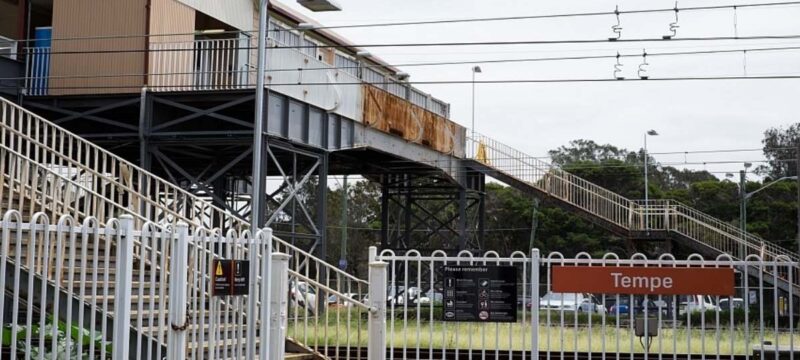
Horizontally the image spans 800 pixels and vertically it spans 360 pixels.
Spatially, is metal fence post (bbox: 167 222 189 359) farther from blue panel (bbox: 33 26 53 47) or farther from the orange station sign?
blue panel (bbox: 33 26 53 47)

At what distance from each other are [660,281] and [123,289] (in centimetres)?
670

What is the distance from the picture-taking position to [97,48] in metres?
24.2

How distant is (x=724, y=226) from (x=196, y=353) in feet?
96.7

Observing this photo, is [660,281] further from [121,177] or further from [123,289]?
[121,177]

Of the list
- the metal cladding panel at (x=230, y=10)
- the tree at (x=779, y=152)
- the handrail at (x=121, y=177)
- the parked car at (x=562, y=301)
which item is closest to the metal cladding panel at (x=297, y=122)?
the metal cladding panel at (x=230, y=10)

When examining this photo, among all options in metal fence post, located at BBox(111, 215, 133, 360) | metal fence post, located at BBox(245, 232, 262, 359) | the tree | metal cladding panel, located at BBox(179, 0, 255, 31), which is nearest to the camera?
metal fence post, located at BBox(111, 215, 133, 360)

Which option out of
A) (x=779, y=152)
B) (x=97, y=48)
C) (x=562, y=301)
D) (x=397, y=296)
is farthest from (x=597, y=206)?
(x=779, y=152)

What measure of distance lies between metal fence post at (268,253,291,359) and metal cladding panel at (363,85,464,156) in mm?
16189

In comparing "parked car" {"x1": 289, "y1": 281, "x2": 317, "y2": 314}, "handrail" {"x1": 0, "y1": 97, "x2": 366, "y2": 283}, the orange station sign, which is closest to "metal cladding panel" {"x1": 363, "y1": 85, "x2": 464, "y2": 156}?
"parked car" {"x1": 289, "y1": 281, "x2": 317, "y2": 314}

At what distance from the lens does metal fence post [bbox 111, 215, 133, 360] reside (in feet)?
26.8

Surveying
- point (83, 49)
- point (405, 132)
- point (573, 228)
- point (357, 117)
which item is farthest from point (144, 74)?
point (573, 228)

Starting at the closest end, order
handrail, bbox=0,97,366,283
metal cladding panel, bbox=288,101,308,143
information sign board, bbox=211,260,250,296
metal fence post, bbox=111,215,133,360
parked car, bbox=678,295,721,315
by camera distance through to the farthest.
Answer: metal fence post, bbox=111,215,133,360 < information sign board, bbox=211,260,250,296 < parked car, bbox=678,295,721,315 < handrail, bbox=0,97,366,283 < metal cladding panel, bbox=288,101,308,143

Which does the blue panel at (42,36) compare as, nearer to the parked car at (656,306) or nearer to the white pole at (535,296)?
the parked car at (656,306)

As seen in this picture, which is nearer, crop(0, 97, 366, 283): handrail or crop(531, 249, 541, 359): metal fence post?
crop(531, 249, 541, 359): metal fence post
